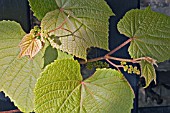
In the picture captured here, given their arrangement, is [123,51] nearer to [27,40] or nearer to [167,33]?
[167,33]

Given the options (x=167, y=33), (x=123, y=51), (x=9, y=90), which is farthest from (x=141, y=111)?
(x=9, y=90)

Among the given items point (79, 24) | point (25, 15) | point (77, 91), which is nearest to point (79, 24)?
point (79, 24)

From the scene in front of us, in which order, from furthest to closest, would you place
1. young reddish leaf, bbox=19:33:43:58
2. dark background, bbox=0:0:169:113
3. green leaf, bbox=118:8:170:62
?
dark background, bbox=0:0:169:113, green leaf, bbox=118:8:170:62, young reddish leaf, bbox=19:33:43:58

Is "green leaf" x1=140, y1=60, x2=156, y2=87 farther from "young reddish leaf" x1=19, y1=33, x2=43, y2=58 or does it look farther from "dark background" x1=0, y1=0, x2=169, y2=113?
"dark background" x1=0, y1=0, x2=169, y2=113

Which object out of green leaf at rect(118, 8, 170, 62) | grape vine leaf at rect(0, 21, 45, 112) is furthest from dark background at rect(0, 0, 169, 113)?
green leaf at rect(118, 8, 170, 62)

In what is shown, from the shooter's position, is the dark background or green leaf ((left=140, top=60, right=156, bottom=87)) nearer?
green leaf ((left=140, top=60, right=156, bottom=87))
